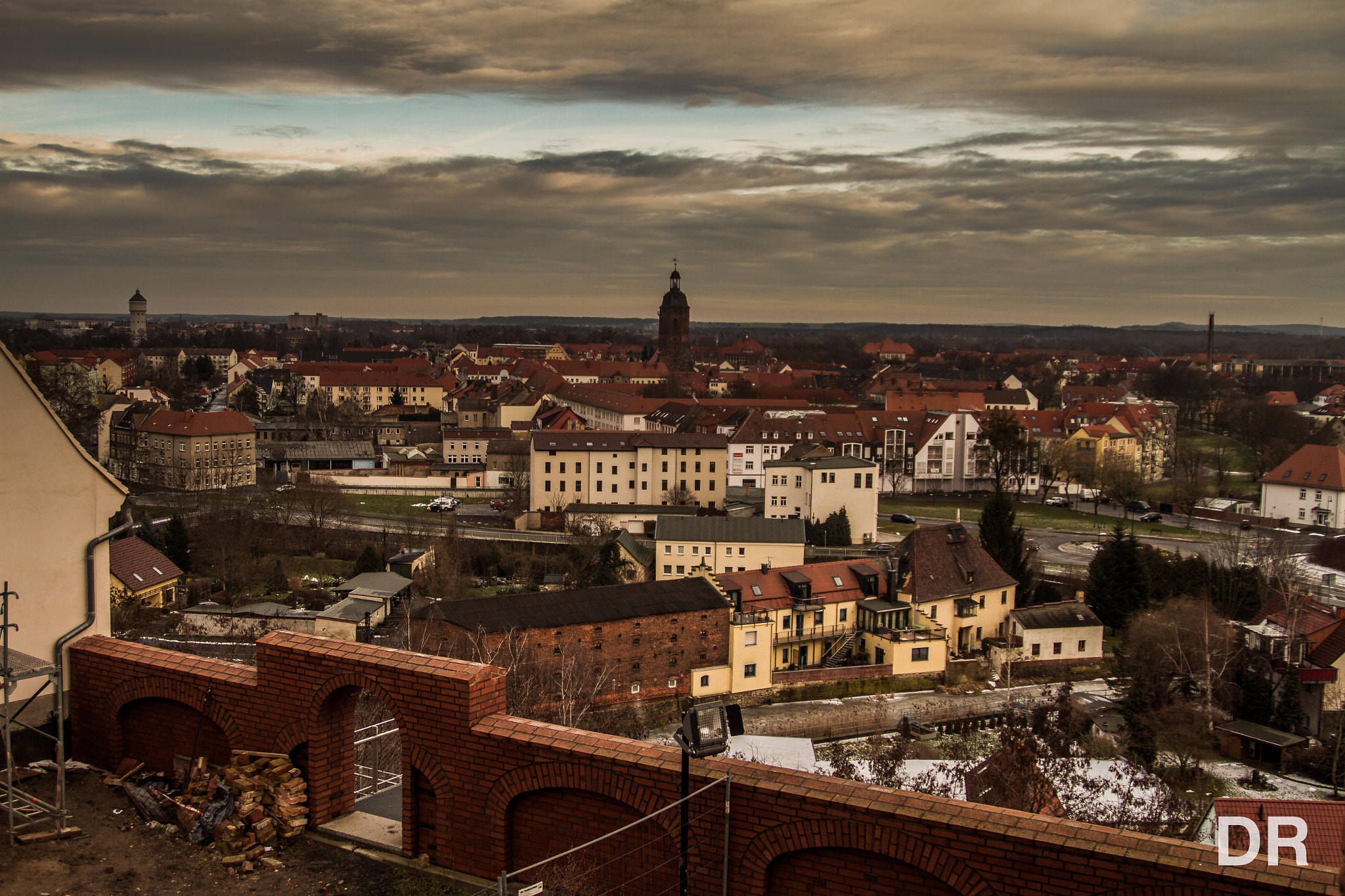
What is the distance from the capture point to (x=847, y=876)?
6.35 meters

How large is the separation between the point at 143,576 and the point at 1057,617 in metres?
33.1

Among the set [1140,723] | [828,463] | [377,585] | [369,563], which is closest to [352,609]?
[377,585]

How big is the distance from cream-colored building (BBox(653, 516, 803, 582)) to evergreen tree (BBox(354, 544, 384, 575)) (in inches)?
458

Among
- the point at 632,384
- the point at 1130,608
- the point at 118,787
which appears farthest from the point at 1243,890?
the point at 632,384

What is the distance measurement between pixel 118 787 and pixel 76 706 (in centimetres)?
95

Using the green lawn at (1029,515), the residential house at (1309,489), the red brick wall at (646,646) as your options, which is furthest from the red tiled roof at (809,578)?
the residential house at (1309,489)

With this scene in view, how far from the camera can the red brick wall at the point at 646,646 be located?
31047 millimetres

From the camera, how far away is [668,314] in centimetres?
13000

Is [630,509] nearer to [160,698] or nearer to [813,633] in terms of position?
[813,633]

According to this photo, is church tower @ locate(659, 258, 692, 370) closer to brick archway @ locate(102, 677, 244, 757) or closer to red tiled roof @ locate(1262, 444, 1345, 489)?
red tiled roof @ locate(1262, 444, 1345, 489)

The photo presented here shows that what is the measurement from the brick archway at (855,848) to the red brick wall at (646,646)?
24.1m

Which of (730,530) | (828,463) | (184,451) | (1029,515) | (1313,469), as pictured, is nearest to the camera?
(730,530)

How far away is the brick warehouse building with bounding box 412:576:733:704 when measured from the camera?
29609 mm

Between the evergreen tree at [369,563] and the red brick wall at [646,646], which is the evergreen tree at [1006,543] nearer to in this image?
the red brick wall at [646,646]
